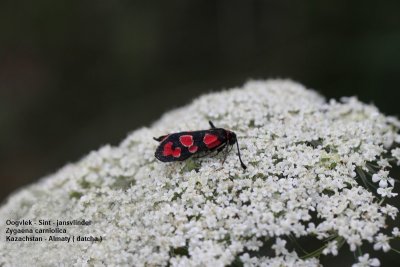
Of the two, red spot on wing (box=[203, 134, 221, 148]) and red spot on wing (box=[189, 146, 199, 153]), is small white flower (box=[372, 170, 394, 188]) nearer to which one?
red spot on wing (box=[203, 134, 221, 148])

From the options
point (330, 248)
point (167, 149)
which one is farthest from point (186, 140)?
point (330, 248)

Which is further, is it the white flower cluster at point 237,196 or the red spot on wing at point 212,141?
the red spot on wing at point 212,141

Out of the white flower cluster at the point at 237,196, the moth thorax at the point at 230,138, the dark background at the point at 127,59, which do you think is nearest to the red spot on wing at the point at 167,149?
the white flower cluster at the point at 237,196

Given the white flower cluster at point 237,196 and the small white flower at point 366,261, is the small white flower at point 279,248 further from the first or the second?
the small white flower at point 366,261

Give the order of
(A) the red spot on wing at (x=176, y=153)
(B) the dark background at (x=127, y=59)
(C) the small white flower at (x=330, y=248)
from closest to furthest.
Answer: (C) the small white flower at (x=330, y=248)
(A) the red spot on wing at (x=176, y=153)
(B) the dark background at (x=127, y=59)

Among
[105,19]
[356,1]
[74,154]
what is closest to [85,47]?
[105,19]

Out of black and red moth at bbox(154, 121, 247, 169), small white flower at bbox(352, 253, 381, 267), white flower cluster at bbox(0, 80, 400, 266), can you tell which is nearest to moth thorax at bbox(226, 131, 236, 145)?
black and red moth at bbox(154, 121, 247, 169)

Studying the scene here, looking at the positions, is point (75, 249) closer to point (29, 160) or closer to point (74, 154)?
point (74, 154)
